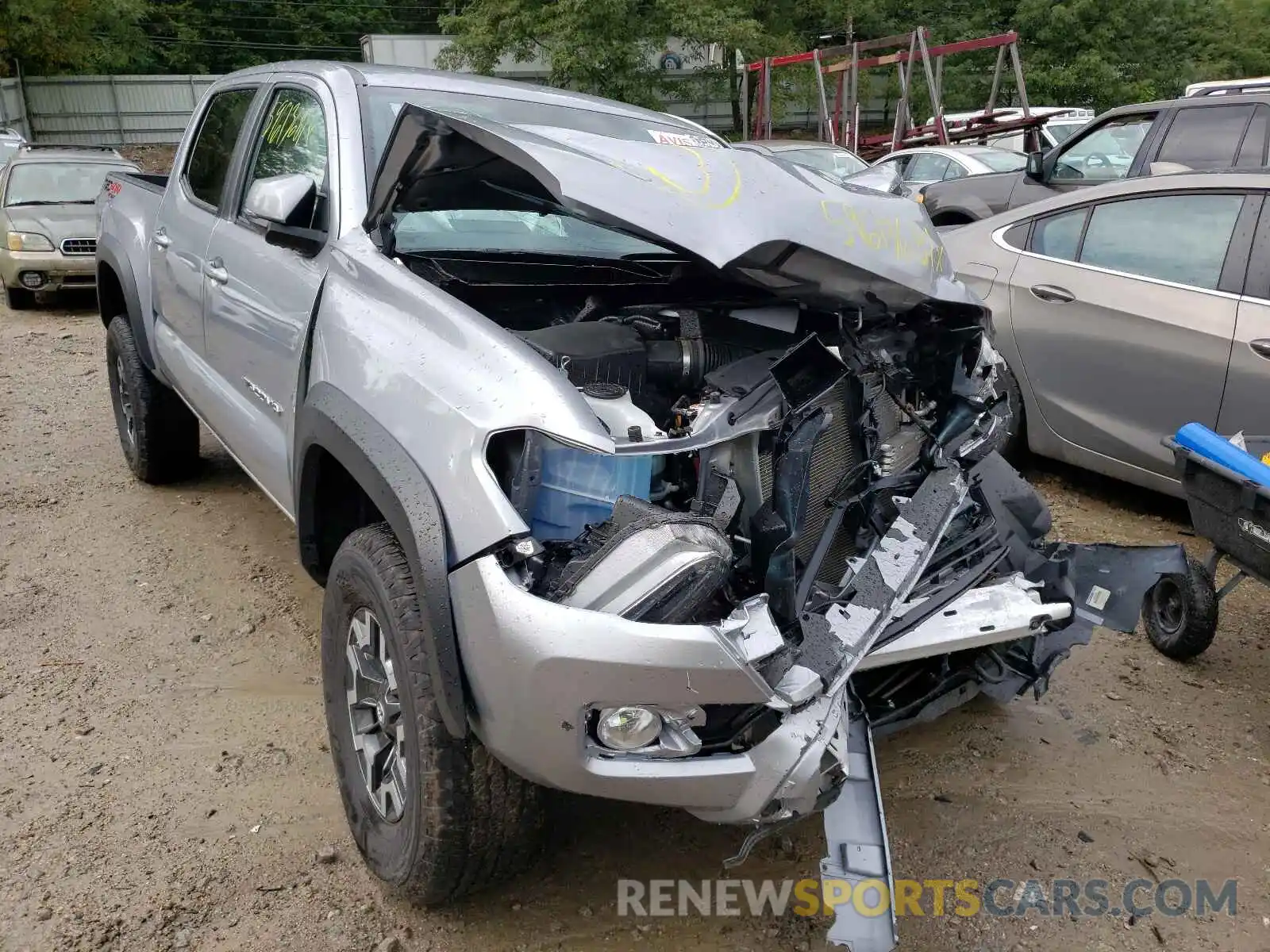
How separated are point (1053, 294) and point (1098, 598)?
2.42 metres

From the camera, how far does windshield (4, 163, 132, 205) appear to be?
10836 mm

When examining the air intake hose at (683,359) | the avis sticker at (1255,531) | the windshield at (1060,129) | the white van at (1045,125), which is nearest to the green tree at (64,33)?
the white van at (1045,125)

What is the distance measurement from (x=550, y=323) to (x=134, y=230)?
8.69 feet

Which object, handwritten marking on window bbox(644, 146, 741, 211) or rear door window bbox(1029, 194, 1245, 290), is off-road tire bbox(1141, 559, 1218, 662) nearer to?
rear door window bbox(1029, 194, 1245, 290)

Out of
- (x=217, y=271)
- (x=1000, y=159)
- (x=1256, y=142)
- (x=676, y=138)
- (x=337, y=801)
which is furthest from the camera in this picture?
(x=1000, y=159)

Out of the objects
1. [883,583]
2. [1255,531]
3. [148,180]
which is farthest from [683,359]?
[148,180]

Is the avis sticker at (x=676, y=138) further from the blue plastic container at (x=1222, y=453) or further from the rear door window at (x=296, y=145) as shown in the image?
the blue plastic container at (x=1222, y=453)

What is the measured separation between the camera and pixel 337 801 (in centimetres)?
295

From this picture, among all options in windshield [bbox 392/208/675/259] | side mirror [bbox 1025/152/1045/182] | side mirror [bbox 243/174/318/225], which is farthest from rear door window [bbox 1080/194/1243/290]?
side mirror [bbox 243/174/318/225]

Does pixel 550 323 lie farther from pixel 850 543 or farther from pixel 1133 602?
pixel 1133 602

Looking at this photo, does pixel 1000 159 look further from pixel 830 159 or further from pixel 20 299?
pixel 20 299

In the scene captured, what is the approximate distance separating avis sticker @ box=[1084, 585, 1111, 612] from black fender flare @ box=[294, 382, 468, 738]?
1925mm

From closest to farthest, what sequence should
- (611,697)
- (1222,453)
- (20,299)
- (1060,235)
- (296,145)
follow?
1. (611,697)
2. (1222,453)
3. (296,145)
4. (1060,235)
5. (20,299)

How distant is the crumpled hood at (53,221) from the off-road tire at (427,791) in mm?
9739
